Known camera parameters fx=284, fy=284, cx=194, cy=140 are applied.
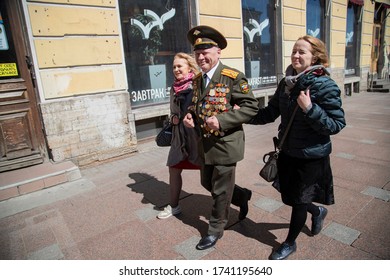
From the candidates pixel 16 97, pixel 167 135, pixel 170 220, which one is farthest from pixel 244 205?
pixel 16 97

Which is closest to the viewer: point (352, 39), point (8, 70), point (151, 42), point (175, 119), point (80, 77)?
point (175, 119)

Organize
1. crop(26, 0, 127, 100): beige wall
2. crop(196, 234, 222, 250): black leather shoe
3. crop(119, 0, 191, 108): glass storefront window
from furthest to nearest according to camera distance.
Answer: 1. crop(119, 0, 191, 108): glass storefront window
2. crop(26, 0, 127, 100): beige wall
3. crop(196, 234, 222, 250): black leather shoe

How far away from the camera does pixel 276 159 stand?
237 centimetres

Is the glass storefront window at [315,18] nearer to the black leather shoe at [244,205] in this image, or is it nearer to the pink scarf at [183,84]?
the pink scarf at [183,84]

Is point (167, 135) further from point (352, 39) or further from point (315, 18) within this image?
point (352, 39)

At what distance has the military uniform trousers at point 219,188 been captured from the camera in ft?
8.03

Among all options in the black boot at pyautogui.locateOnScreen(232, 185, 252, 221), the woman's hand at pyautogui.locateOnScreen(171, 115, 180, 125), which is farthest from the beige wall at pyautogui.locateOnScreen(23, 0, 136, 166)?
the black boot at pyautogui.locateOnScreen(232, 185, 252, 221)

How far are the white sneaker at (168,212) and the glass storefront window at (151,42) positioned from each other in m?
3.17

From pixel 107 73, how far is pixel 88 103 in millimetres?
669

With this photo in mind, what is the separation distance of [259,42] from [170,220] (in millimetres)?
6982

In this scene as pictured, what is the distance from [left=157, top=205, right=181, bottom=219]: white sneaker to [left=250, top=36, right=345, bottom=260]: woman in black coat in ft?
3.98

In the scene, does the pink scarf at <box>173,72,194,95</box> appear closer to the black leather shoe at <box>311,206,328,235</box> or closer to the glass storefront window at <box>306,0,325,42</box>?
the black leather shoe at <box>311,206,328,235</box>

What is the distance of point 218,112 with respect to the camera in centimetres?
233

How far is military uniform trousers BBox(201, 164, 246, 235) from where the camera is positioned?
2.45m
